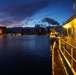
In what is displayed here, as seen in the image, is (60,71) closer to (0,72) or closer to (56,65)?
(56,65)

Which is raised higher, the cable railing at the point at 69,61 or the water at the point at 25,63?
the cable railing at the point at 69,61

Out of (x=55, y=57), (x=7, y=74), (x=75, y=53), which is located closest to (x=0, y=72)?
(x=7, y=74)

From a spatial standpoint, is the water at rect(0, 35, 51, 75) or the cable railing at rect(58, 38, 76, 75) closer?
the cable railing at rect(58, 38, 76, 75)

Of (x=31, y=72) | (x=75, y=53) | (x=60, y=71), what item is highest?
(x=75, y=53)

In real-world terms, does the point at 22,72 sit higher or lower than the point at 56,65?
lower

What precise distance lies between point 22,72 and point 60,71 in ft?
47.4

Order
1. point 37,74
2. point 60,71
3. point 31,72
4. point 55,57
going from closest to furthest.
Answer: point 60,71 → point 55,57 → point 37,74 → point 31,72

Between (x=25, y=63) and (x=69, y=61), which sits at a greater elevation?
(x=69, y=61)

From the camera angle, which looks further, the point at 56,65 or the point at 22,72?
the point at 22,72

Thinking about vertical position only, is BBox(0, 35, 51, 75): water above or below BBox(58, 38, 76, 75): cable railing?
below

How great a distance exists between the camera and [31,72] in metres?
25.6

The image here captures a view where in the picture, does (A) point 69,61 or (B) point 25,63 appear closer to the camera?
(A) point 69,61

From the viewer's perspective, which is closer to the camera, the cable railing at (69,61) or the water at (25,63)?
the cable railing at (69,61)

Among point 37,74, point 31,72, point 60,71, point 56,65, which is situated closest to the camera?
point 60,71
